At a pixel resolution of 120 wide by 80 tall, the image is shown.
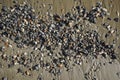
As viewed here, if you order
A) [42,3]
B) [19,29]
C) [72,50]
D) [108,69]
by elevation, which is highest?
[42,3]

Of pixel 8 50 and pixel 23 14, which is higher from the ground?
pixel 23 14

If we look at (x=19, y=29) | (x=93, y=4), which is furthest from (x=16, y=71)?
(x=93, y=4)

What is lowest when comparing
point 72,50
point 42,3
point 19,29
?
point 72,50

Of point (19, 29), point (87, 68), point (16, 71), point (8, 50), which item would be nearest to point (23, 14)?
point (19, 29)

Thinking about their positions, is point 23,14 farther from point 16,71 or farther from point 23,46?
point 16,71

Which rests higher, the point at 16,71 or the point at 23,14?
the point at 23,14

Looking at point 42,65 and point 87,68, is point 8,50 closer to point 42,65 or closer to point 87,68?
point 42,65
